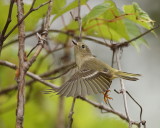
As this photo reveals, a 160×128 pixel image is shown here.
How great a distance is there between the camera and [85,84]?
1708 mm

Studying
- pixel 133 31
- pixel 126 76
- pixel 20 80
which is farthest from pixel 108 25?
pixel 20 80

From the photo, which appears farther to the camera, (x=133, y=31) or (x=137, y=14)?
(x=133, y=31)

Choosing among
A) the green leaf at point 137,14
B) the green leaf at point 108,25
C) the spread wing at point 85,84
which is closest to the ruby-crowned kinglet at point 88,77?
the spread wing at point 85,84

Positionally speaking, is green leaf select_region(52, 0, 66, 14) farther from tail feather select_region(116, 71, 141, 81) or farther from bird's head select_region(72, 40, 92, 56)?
tail feather select_region(116, 71, 141, 81)

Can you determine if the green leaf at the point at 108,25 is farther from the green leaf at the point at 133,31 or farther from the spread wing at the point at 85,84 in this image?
the spread wing at the point at 85,84

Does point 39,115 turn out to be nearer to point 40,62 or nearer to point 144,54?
point 40,62

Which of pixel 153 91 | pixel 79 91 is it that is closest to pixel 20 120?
pixel 79 91

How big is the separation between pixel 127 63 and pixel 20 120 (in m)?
3.10


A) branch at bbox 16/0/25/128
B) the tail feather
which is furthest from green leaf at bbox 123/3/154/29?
branch at bbox 16/0/25/128

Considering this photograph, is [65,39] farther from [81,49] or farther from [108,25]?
[108,25]

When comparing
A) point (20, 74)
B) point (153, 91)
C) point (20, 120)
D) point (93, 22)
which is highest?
point (93, 22)

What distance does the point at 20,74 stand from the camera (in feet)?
4.42

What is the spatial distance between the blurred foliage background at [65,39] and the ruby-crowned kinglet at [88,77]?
0.39 feet

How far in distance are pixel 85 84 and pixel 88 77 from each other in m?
0.07
